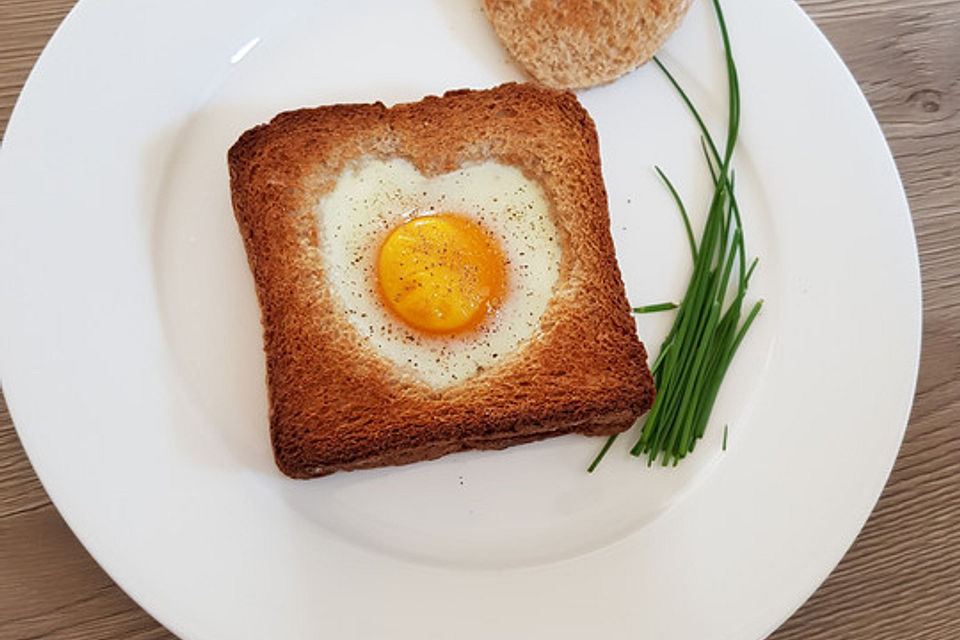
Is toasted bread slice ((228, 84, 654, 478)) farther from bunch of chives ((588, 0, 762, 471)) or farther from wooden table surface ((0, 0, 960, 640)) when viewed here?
wooden table surface ((0, 0, 960, 640))

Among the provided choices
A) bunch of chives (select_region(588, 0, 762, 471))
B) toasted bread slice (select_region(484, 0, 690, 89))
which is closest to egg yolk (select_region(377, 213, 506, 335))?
bunch of chives (select_region(588, 0, 762, 471))

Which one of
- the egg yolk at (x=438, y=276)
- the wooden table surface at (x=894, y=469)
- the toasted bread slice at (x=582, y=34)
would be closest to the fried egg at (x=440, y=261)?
the egg yolk at (x=438, y=276)

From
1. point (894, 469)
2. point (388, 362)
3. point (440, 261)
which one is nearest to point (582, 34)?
point (440, 261)

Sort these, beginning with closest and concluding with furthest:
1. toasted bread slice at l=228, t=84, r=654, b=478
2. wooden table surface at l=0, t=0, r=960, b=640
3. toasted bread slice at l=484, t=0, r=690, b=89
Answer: toasted bread slice at l=228, t=84, r=654, b=478 → wooden table surface at l=0, t=0, r=960, b=640 → toasted bread slice at l=484, t=0, r=690, b=89

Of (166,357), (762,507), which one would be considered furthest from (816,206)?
(166,357)

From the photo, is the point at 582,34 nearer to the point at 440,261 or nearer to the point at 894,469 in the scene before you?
the point at 440,261

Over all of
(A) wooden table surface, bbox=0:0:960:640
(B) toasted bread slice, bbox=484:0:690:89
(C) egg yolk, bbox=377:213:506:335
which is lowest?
(A) wooden table surface, bbox=0:0:960:640

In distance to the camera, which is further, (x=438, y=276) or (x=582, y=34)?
(x=582, y=34)
